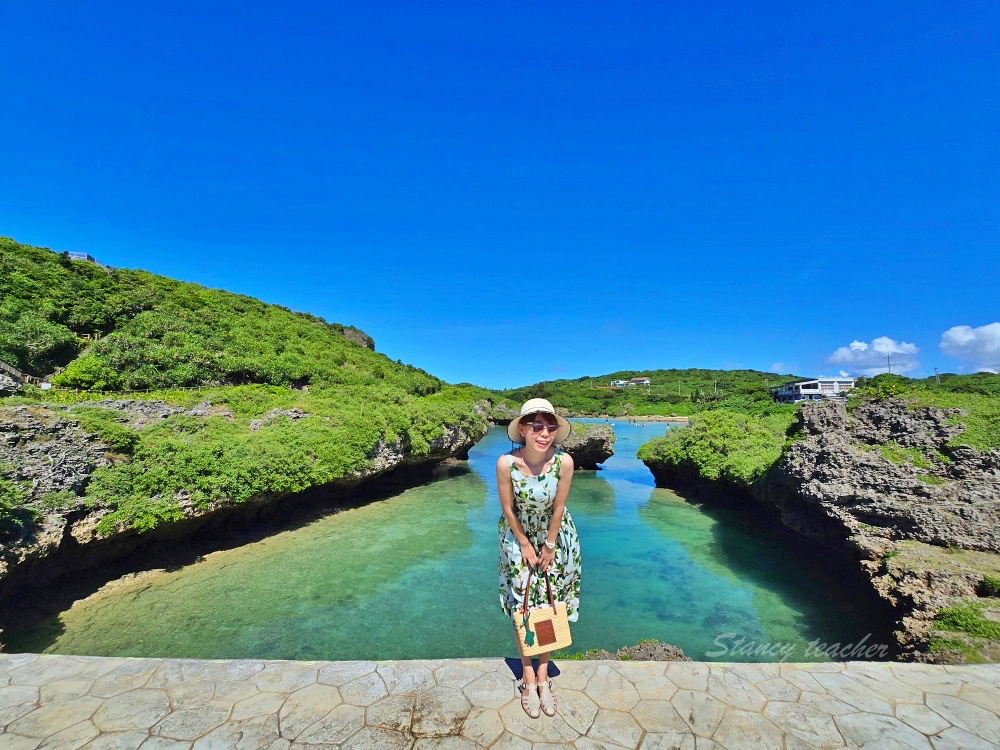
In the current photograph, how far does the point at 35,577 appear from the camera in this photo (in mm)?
7387

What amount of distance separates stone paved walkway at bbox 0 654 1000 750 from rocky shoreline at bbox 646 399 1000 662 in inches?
87.7

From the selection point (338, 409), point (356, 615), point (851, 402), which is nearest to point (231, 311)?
point (338, 409)

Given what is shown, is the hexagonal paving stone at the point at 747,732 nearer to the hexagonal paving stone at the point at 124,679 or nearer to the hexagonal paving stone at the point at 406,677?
the hexagonal paving stone at the point at 406,677

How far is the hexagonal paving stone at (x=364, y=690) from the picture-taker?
366 cm

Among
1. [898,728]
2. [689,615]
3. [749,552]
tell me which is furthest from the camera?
[749,552]

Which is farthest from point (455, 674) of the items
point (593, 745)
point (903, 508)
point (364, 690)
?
point (903, 508)

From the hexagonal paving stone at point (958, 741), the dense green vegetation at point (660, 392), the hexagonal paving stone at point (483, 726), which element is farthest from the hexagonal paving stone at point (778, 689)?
the dense green vegetation at point (660, 392)

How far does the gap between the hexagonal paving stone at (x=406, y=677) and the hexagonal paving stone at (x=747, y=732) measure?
2.40 meters

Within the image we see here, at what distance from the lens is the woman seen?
11.3 ft

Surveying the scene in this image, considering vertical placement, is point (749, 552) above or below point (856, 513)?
below

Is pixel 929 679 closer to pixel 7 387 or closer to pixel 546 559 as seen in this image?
pixel 546 559

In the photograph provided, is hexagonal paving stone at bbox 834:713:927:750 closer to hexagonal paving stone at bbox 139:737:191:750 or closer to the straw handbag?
the straw handbag

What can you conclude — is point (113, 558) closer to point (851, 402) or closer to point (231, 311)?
point (851, 402)

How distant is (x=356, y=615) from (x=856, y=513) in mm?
9876
